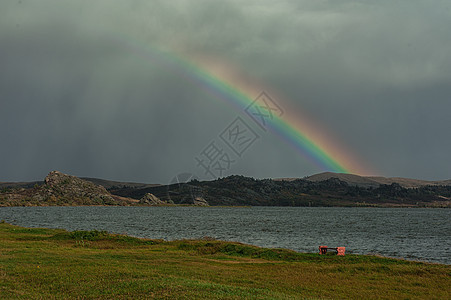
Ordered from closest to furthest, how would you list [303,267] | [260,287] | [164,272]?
[260,287]
[164,272]
[303,267]

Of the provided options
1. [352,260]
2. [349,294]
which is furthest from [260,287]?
[352,260]

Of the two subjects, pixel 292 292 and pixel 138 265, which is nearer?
pixel 292 292

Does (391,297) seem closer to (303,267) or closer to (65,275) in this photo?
(303,267)

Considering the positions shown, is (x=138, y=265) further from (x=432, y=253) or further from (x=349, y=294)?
(x=432, y=253)

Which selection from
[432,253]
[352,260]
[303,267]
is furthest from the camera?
[432,253]

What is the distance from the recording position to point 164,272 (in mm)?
27984

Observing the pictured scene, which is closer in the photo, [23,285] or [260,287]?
[23,285]

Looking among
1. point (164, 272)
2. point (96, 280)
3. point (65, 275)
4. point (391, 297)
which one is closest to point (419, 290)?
point (391, 297)

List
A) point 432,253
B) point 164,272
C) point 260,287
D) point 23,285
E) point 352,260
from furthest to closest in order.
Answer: point 432,253 < point 352,260 < point 164,272 < point 260,287 < point 23,285

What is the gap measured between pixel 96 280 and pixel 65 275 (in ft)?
9.16

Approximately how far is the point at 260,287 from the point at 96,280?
31.7ft

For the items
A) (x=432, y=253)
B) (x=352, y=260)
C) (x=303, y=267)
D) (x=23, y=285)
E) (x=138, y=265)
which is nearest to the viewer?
(x=23, y=285)

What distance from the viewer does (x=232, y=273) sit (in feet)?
95.3

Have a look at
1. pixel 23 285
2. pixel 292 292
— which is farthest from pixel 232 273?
pixel 23 285
